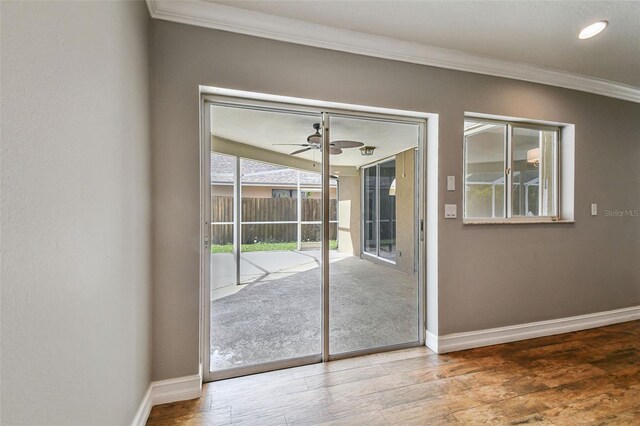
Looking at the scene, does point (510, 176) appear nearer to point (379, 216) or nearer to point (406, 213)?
point (406, 213)

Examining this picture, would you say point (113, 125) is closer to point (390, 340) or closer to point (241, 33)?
point (241, 33)

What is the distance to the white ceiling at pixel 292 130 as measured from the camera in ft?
7.14

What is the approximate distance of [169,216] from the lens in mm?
1832

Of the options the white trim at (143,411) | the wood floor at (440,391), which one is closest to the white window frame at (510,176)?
the wood floor at (440,391)

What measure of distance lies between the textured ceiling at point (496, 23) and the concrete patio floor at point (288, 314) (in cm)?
177

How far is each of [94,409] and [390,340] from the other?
2148 millimetres

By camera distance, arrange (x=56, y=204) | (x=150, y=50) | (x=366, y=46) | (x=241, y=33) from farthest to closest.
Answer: (x=366, y=46) < (x=241, y=33) < (x=150, y=50) < (x=56, y=204)

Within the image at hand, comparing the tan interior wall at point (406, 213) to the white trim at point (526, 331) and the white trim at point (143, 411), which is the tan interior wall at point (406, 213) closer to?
the white trim at point (526, 331)

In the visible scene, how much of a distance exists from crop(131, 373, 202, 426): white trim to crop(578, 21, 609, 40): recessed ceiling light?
363 cm

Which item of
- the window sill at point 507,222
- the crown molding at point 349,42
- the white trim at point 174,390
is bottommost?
the white trim at point 174,390

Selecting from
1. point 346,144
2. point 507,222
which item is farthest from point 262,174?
point 507,222

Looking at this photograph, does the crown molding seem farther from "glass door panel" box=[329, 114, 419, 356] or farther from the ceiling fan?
the ceiling fan

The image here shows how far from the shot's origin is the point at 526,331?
2670 millimetres

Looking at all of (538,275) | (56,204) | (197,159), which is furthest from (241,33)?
(538,275)
